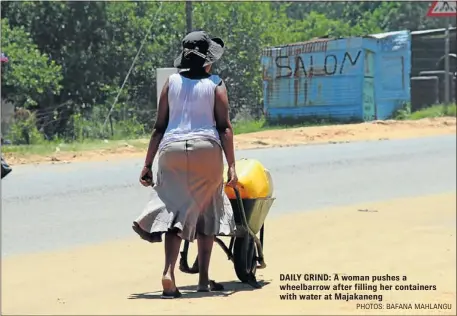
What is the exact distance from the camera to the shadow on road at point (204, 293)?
5.59 m

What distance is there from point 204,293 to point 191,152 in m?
0.97

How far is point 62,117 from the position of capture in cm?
1606

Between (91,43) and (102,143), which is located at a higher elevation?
(91,43)

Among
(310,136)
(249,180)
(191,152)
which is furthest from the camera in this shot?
(310,136)

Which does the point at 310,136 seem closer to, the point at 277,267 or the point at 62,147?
the point at 62,147

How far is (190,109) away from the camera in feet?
16.6

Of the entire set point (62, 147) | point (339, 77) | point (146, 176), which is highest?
point (146, 176)

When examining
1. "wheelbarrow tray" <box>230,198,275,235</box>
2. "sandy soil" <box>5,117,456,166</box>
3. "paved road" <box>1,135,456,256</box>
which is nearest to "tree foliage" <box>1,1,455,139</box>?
"sandy soil" <box>5,117,456,166</box>

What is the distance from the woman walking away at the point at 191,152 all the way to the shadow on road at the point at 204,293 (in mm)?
427

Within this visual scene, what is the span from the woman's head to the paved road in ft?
10.6

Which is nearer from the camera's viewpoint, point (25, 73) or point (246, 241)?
point (246, 241)

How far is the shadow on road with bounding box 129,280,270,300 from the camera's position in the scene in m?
5.59

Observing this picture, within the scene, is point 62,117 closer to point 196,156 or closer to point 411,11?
point 196,156

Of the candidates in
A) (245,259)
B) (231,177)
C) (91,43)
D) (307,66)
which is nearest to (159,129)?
(231,177)
